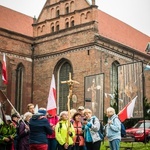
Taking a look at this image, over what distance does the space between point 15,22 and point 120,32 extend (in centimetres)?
905

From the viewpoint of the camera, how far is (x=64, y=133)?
27.4ft

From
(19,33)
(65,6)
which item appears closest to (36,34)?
(19,33)

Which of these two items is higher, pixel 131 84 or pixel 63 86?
pixel 63 86

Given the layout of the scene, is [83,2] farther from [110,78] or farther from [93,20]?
[110,78]

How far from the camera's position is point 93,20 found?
79.8ft

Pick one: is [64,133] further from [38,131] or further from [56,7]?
[56,7]

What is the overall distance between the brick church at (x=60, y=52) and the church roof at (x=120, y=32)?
12 centimetres

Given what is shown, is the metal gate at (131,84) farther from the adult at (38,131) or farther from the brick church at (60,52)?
the brick church at (60,52)

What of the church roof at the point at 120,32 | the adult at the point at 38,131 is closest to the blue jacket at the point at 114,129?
the adult at the point at 38,131

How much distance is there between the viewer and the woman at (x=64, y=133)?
8.31m

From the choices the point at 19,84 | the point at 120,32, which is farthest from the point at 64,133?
the point at 120,32

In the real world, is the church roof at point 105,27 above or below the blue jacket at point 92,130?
above

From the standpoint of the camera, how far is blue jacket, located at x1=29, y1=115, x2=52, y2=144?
738 centimetres

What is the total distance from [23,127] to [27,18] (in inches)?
978
